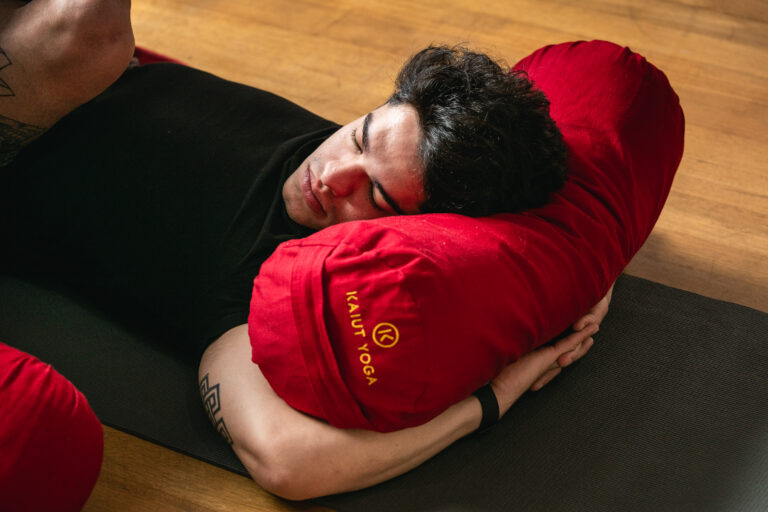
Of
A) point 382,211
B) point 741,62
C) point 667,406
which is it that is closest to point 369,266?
point 382,211

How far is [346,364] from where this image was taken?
1.08 m

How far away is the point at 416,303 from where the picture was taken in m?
1.05

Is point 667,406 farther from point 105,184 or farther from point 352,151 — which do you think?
point 105,184

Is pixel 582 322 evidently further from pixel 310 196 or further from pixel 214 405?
pixel 214 405

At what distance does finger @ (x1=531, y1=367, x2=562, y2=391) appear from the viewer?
1358mm

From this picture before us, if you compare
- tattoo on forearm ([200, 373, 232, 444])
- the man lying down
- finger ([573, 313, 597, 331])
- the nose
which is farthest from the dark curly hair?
tattoo on forearm ([200, 373, 232, 444])

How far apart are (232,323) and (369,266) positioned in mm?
329

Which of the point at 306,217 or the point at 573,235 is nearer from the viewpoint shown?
the point at 573,235

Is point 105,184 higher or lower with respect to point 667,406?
higher

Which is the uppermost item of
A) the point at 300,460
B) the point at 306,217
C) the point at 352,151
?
the point at 352,151

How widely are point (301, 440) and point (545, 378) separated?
0.48 meters

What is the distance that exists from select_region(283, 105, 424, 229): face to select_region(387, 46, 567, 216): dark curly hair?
26mm

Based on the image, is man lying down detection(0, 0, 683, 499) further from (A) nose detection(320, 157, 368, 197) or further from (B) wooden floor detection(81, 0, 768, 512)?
(B) wooden floor detection(81, 0, 768, 512)

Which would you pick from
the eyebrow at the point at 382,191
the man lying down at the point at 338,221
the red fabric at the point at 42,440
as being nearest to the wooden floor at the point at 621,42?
the man lying down at the point at 338,221
